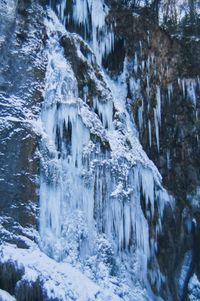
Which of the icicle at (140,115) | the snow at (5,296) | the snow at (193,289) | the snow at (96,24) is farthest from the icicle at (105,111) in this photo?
the snow at (5,296)

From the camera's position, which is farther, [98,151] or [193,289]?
[193,289]

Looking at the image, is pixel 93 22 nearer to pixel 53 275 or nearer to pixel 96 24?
pixel 96 24

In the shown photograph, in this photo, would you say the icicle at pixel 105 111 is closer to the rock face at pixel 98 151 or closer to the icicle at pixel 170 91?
the rock face at pixel 98 151

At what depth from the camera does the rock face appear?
47.0 ft

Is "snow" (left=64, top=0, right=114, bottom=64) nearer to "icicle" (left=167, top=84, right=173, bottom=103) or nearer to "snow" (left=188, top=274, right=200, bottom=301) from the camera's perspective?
"icicle" (left=167, top=84, right=173, bottom=103)

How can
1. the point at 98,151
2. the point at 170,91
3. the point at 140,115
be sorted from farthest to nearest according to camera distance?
the point at 170,91, the point at 140,115, the point at 98,151

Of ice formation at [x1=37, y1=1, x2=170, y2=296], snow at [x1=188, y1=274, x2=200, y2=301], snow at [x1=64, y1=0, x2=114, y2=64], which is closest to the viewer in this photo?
ice formation at [x1=37, y1=1, x2=170, y2=296]

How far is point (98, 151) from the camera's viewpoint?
54.3 feet

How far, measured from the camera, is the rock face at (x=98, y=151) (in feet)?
47.0

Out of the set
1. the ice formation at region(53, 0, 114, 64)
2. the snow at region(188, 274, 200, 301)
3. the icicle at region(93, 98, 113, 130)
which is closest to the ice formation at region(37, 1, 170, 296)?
the icicle at region(93, 98, 113, 130)

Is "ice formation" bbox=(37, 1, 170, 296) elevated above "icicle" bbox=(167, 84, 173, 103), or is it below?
below

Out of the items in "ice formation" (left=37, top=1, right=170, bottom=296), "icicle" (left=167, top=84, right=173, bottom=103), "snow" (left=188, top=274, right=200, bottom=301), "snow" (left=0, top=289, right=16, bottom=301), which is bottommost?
"snow" (left=188, top=274, right=200, bottom=301)

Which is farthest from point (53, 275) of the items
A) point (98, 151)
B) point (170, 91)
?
point (170, 91)

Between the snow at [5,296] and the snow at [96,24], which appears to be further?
the snow at [96,24]
